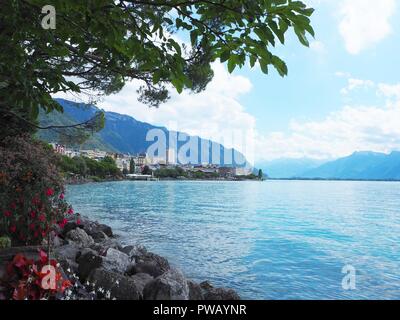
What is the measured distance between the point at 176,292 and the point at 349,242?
18.8 meters

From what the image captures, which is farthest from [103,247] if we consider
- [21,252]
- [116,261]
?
[21,252]

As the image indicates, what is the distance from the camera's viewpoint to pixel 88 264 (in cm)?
812

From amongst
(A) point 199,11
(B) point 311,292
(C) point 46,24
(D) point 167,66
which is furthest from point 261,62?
(B) point 311,292

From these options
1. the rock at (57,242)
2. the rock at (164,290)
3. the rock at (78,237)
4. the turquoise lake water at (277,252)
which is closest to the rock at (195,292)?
the rock at (164,290)

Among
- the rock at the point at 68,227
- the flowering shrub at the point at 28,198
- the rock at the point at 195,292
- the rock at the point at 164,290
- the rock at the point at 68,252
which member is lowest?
the rock at the point at 195,292

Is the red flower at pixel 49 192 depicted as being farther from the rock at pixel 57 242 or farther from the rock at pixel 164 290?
the rock at pixel 164 290

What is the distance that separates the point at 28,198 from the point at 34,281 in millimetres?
6129

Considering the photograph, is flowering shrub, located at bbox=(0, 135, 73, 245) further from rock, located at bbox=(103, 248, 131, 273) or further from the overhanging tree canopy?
the overhanging tree canopy

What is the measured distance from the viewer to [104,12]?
3.72m

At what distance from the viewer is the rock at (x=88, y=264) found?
7880mm

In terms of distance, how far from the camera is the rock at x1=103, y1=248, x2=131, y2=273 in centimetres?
848

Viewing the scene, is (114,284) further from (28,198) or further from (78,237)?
(78,237)

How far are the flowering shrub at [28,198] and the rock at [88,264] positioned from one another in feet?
7.75
